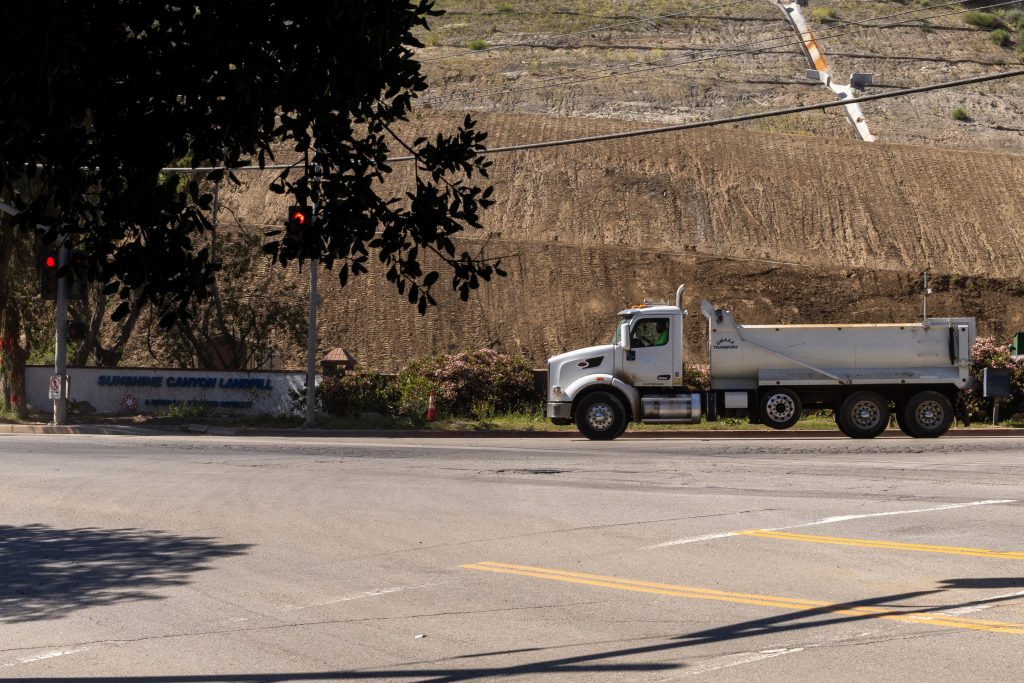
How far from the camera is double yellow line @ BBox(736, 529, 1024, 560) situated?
1097 centimetres

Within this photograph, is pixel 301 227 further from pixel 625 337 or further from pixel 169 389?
pixel 169 389

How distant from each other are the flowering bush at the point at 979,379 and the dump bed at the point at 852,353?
197 inches

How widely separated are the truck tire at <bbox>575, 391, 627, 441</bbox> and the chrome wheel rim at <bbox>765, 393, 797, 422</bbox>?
2.94 metres

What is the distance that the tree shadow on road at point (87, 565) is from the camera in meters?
9.36

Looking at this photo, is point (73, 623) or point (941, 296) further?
point (941, 296)

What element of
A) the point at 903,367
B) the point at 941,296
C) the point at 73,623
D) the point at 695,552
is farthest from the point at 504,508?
the point at 941,296

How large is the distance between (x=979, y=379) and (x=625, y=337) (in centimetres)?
988

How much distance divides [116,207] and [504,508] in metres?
8.07

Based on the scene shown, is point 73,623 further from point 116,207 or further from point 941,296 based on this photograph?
point 941,296

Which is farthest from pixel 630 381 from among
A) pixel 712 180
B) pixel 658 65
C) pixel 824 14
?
pixel 824 14

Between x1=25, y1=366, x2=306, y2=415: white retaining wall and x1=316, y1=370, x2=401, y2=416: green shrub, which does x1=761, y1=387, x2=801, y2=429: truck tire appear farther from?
x1=25, y1=366, x2=306, y2=415: white retaining wall

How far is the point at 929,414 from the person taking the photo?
25062mm

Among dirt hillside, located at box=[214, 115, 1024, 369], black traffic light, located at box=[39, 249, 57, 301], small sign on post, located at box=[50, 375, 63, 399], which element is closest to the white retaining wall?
small sign on post, located at box=[50, 375, 63, 399]

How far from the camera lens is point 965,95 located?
72.9 m
